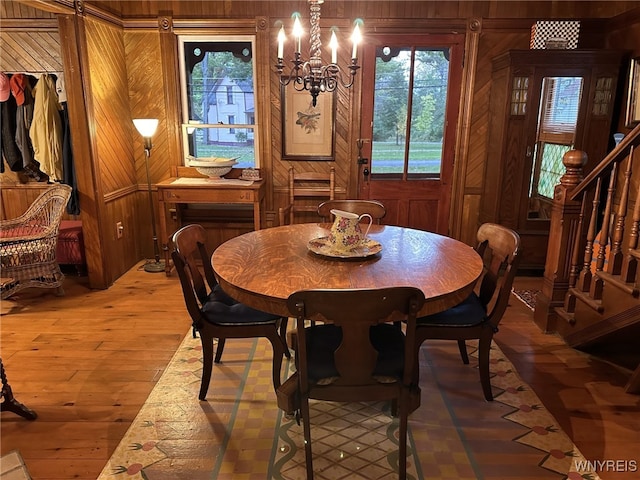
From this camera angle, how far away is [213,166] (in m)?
4.21

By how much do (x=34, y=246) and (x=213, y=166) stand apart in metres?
1.58

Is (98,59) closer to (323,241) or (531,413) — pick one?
(323,241)

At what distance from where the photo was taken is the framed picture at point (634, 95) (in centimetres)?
356

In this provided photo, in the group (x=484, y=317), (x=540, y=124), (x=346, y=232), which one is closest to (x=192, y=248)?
(x=346, y=232)

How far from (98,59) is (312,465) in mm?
3463

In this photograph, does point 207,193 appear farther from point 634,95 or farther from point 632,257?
point 634,95

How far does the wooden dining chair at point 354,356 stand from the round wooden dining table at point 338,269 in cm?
16

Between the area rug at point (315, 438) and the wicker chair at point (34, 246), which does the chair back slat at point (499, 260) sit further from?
the wicker chair at point (34, 246)

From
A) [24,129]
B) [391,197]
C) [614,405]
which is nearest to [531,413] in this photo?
[614,405]

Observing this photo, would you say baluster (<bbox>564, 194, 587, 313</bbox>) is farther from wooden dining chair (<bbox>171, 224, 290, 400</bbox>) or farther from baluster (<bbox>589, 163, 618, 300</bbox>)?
wooden dining chair (<bbox>171, 224, 290, 400</bbox>)

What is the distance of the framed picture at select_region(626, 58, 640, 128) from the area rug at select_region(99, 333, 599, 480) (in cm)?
247

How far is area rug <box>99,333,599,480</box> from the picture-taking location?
1.85 metres

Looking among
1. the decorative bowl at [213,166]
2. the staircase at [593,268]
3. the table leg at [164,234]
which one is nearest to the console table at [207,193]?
the table leg at [164,234]

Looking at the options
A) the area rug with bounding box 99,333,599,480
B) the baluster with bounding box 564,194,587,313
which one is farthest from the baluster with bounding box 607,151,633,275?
the area rug with bounding box 99,333,599,480
